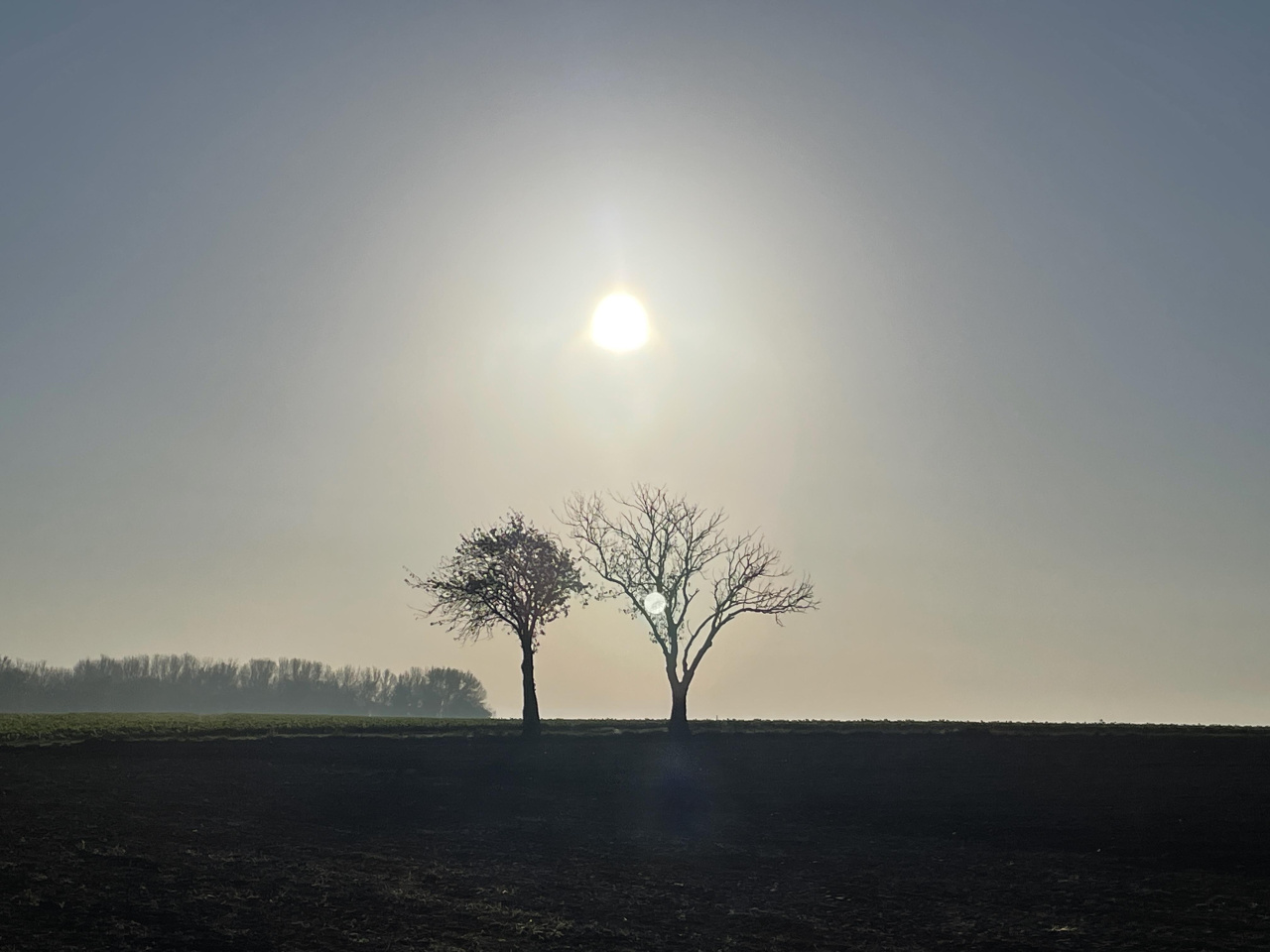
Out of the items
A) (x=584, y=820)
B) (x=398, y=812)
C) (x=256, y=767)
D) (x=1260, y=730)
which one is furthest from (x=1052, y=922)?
(x=1260, y=730)

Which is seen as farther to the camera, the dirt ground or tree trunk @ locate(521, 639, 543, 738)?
tree trunk @ locate(521, 639, 543, 738)

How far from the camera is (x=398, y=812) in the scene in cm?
3059

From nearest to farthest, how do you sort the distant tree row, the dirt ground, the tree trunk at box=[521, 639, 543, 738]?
the dirt ground → the tree trunk at box=[521, 639, 543, 738] → the distant tree row

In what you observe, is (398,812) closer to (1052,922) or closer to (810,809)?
(810,809)

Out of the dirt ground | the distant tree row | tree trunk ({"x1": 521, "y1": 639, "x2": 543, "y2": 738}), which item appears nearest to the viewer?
the dirt ground

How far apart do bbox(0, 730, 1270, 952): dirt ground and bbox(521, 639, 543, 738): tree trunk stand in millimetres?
5660

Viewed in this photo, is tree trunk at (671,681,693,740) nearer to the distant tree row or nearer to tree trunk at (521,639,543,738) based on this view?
tree trunk at (521,639,543,738)

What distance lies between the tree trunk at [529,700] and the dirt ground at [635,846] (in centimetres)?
566

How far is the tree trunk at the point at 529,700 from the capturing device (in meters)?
48.8

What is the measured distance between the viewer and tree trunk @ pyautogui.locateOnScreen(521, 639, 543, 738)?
48.8 m

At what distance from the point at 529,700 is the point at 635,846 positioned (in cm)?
2382

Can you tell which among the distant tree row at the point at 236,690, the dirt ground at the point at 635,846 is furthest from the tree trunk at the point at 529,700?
the distant tree row at the point at 236,690

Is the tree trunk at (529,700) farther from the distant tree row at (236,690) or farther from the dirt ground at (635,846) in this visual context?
the distant tree row at (236,690)

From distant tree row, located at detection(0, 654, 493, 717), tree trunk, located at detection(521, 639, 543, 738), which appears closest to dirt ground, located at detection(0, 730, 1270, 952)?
tree trunk, located at detection(521, 639, 543, 738)
